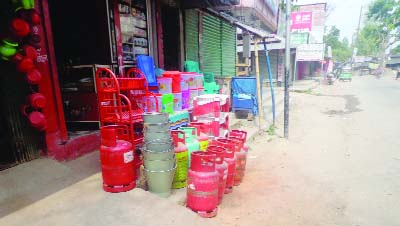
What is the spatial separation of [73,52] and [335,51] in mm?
63913

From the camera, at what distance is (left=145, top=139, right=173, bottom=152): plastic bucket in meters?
3.31

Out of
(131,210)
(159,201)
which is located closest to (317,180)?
(159,201)

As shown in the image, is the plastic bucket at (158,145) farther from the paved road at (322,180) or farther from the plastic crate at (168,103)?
the plastic crate at (168,103)

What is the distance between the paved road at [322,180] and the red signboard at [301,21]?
29.5 metres

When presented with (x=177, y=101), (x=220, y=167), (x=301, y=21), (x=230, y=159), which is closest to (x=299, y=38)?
(x=301, y=21)

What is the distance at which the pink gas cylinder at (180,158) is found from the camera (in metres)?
3.65

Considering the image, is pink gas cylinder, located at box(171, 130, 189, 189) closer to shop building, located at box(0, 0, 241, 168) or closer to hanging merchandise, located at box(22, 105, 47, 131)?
shop building, located at box(0, 0, 241, 168)

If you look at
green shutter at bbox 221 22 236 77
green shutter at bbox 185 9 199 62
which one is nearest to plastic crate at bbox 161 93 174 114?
green shutter at bbox 185 9 199 62

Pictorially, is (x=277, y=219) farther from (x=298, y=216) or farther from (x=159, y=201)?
(x=159, y=201)

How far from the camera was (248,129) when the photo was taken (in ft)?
24.9

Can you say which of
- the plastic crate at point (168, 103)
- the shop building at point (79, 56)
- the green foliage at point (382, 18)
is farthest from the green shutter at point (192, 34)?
the green foliage at point (382, 18)

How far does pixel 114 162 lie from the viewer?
319 centimetres

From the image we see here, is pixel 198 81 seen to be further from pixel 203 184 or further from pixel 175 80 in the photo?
pixel 203 184

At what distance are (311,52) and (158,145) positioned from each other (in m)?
25.8
